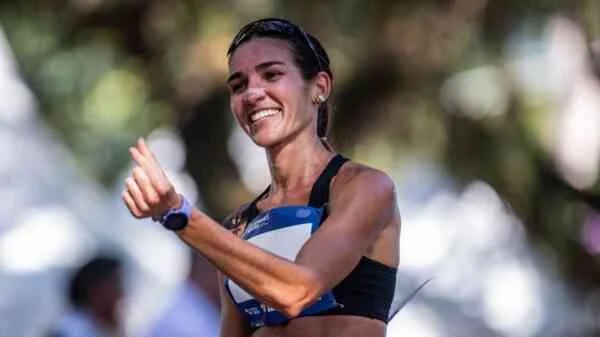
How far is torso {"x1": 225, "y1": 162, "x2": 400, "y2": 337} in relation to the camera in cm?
369

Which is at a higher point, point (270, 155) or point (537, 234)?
point (270, 155)

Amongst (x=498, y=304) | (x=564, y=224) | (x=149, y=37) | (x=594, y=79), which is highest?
(x=149, y=37)

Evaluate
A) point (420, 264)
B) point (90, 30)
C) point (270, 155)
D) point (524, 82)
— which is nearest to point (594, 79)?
point (524, 82)

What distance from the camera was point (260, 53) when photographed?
12.5 feet

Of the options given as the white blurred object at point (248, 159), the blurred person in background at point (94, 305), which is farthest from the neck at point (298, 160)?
the white blurred object at point (248, 159)

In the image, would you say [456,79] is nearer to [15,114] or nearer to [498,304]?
[498,304]

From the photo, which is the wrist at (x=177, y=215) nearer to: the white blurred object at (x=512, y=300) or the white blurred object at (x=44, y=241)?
the white blurred object at (x=44, y=241)

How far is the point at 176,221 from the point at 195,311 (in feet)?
11.6

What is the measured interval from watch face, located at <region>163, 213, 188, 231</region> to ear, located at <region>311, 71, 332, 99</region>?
2.31ft

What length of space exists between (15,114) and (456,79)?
2.38m

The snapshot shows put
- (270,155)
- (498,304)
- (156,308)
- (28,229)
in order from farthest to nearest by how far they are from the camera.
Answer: (498,304), (28,229), (156,308), (270,155)

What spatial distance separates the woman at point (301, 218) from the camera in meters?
3.45

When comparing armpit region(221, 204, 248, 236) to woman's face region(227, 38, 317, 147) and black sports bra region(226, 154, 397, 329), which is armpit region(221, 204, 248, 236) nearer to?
black sports bra region(226, 154, 397, 329)

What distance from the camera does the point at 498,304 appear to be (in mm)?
10062
